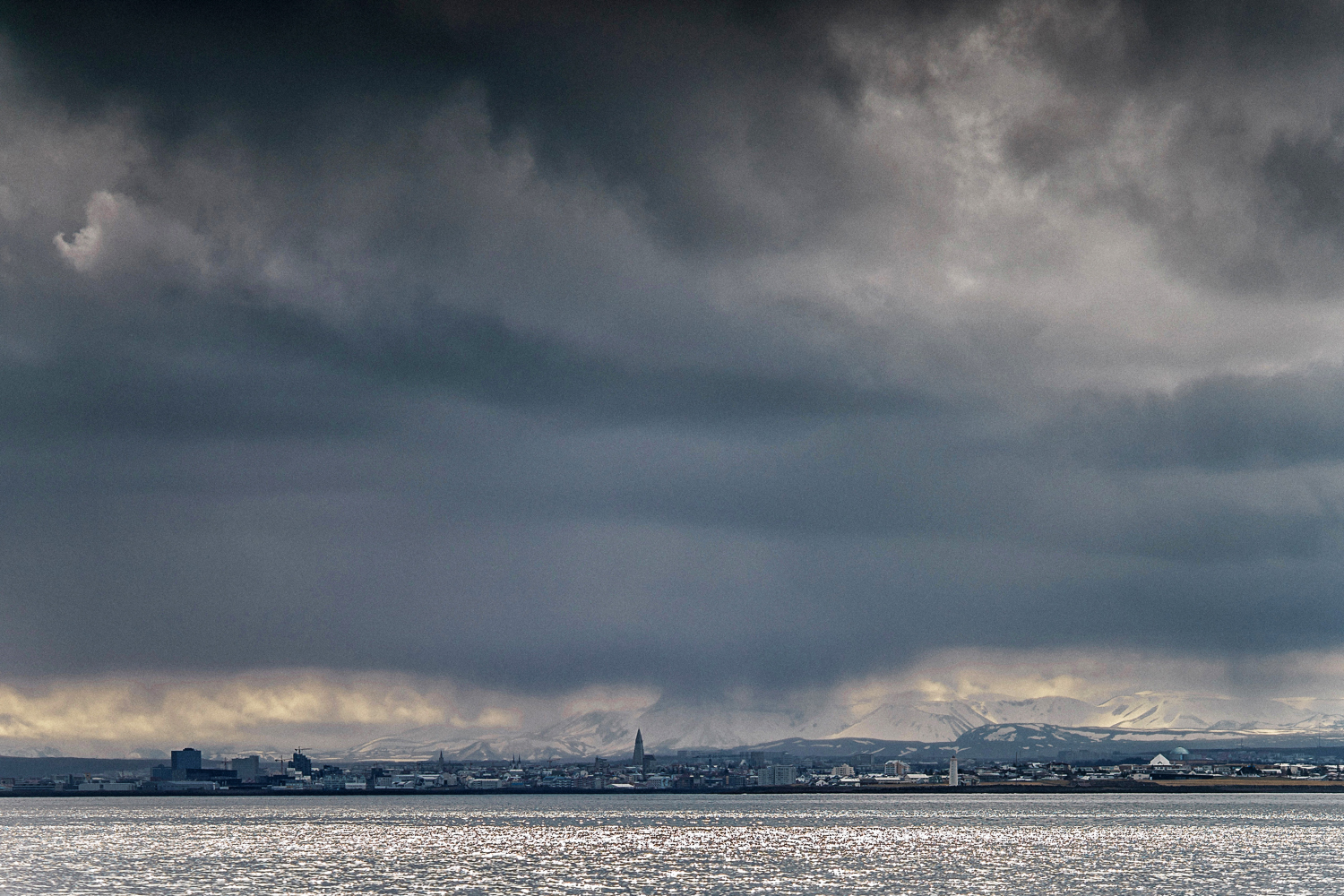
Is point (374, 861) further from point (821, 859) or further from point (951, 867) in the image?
point (951, 867)

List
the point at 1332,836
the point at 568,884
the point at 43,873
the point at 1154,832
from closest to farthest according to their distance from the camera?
the point at 568,884
the point at 43,873
the point at 1332,836
the point at 1154,832

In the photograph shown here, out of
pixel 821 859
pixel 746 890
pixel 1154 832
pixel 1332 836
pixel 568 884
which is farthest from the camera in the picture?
pixel 1154 832

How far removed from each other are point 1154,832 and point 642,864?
8716cm

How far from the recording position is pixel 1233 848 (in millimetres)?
152125

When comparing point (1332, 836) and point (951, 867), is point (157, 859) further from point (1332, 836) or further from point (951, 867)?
point (1332, 836)

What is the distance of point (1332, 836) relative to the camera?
172125 mm

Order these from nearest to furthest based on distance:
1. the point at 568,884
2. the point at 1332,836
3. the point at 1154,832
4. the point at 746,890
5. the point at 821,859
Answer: the point at 746,890, the point at 568,884, the point at 821,859, the point at 1332,836, the point at 1154,832

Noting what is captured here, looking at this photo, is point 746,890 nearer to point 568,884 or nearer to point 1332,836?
point 568,884

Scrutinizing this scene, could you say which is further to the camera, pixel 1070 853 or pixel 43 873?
pixel 1070 853

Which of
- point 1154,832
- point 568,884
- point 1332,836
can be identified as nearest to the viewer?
point 568,884

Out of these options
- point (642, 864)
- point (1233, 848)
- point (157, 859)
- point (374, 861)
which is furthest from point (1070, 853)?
point (157, 859)

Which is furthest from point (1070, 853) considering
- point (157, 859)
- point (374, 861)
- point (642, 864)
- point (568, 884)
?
point (157, 859)

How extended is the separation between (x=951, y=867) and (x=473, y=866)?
149ft

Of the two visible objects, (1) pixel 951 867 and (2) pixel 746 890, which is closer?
(2) pixel 746 890
